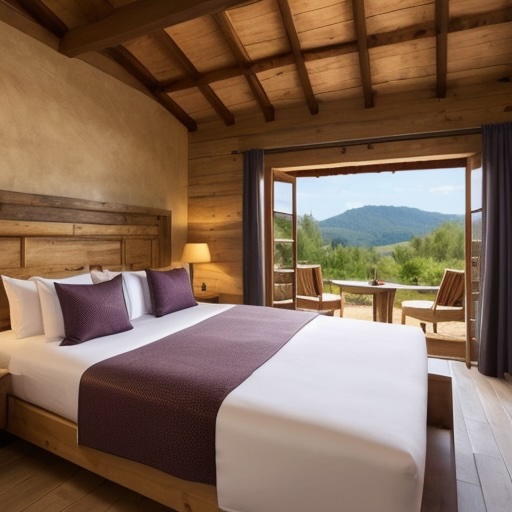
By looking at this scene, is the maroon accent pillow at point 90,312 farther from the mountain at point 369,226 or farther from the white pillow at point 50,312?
the mountain at point 369,226

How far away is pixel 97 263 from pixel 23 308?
3.26ft

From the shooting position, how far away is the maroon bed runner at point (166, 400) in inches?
52.4

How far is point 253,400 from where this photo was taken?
132cm

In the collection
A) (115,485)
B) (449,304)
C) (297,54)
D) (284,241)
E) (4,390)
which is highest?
(297,54)

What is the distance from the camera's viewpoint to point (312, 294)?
16.1ft

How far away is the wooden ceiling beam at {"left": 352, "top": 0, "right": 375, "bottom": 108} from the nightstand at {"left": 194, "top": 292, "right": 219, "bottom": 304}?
2712mm

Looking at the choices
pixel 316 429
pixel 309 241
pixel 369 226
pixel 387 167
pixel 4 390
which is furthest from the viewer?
pixel 369 226

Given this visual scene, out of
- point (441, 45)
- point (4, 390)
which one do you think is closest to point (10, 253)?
point (4, 390)

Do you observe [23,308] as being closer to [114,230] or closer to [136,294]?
[136,294]

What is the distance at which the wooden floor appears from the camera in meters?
1.62

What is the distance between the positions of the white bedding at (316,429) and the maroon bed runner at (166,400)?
75 millimetres

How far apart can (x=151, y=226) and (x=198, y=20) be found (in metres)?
2.04

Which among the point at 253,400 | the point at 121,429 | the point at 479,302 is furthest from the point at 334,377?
the point at 479,302

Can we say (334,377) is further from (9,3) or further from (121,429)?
(9,3)
